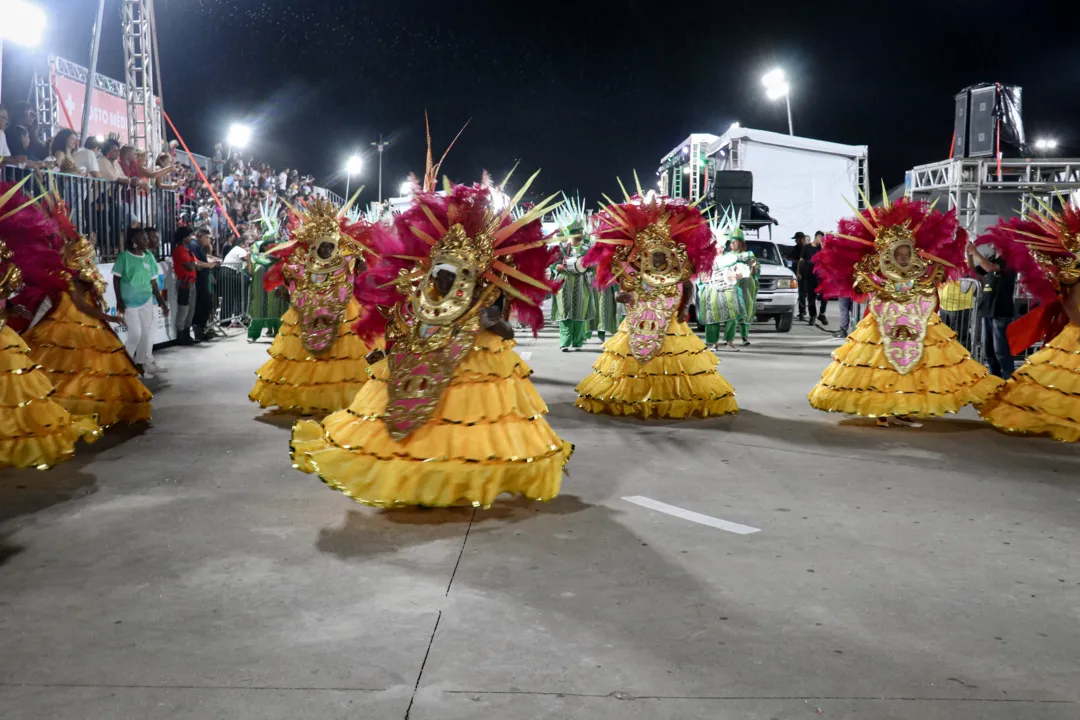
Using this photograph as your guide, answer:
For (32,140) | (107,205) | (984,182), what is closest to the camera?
(32,140)

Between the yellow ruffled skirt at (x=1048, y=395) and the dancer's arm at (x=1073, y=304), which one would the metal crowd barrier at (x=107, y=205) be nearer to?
the yellow ruffled skirt at (x=1048, y=395)

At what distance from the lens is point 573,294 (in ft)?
50.3

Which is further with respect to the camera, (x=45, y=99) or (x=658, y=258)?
(x=45, y=99)

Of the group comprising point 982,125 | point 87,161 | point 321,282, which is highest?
point 982,125

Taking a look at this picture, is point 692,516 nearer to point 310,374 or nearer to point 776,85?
point 310,374

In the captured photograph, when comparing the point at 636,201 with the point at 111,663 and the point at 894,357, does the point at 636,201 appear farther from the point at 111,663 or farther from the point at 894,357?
the point at 111,663

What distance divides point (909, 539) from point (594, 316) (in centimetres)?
1118

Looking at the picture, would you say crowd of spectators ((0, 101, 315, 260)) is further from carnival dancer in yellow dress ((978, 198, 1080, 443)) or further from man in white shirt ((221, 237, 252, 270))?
carnival dancer in yellow dress ((978, 198, 1080, 443))

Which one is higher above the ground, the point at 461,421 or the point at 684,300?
the point at 684,300

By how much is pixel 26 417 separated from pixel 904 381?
22.7 feet

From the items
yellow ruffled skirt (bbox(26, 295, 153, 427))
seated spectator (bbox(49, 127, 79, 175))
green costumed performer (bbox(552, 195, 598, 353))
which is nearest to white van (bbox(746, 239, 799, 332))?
green costumed performer (bbox(552, 195, 598, 353))

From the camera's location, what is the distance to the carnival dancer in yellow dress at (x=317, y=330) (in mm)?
8797

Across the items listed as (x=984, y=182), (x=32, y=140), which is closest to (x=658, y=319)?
(x=32, y=140)

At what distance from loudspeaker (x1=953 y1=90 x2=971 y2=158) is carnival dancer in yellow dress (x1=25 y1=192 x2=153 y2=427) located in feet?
52.6
